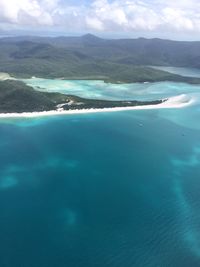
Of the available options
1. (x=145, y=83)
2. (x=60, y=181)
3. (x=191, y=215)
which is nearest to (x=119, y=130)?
(x=60, y=181)

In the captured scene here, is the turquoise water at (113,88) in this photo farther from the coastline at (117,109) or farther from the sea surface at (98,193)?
the sea surface at (98,193)

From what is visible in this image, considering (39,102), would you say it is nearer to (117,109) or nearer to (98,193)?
(117,109)

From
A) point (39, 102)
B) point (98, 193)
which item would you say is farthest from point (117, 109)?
point (98, 193)

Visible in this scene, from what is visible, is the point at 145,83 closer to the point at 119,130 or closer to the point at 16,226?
the point at 119,130

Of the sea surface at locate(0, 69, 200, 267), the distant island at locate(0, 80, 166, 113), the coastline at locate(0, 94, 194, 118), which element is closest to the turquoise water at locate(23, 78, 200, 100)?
the coastline at locate(0, 94, 194, 118)

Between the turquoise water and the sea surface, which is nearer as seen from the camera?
the sea surface

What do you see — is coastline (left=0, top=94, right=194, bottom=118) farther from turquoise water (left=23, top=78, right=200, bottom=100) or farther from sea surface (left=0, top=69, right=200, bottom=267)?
turquoise water (left=23, top=78, right=200, bottom=100)

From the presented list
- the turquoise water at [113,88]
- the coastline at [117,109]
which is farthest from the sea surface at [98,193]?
the turquoise water at [113,88]
